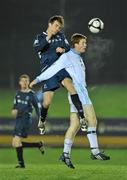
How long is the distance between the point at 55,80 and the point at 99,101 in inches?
377

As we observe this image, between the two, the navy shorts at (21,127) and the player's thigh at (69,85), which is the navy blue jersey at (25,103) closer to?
the navy shorts at (21,127)

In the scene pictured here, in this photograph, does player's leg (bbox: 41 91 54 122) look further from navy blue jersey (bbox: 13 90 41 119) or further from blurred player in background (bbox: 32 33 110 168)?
navy blue jersey (bbox: 13 90 41 119)

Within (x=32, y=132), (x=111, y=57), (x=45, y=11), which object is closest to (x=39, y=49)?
(x=32, y=132)

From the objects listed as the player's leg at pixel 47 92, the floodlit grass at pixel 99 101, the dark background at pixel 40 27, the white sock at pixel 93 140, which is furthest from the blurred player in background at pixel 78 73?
the floodlit grass at pixel 99 101

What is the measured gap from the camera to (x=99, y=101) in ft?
58.1

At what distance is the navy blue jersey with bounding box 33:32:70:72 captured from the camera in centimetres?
802

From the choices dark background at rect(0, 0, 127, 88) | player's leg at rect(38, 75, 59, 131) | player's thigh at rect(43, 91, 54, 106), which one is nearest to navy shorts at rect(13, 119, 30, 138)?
player's leg at rect(38, 75, 59, 131)

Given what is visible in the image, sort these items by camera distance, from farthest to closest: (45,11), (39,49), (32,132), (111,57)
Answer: (111,57) < (45,11) < (32,132) < (39,49)

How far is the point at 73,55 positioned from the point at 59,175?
4.87ft

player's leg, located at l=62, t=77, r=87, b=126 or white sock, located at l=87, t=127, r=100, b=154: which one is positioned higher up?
player's leg, located at l=62, t=77, r=87, b=126

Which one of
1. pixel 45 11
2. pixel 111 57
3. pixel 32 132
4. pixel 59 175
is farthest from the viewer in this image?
pixel 111 57

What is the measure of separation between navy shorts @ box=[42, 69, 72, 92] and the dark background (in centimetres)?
547

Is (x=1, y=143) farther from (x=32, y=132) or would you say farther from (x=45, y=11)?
(x=45, y=11)

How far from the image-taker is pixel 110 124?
45.8ft
